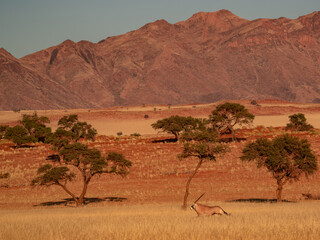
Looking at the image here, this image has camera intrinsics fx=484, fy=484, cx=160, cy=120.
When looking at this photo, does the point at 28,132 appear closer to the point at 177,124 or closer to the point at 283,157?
the point at 177,124

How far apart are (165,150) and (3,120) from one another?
90.6 metres

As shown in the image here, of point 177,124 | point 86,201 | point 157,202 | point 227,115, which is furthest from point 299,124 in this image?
point 86,201

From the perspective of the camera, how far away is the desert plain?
43.9ft

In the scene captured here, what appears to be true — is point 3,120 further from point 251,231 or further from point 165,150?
point 251,231

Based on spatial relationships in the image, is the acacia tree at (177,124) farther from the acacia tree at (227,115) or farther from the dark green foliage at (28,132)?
the dark green foliage at (28,132)

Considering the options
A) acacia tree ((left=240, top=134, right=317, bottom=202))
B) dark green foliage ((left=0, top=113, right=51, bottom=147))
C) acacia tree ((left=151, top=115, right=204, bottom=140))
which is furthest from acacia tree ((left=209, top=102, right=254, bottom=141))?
acacia tree ((left=240, top=134, right=317, bottom=202))

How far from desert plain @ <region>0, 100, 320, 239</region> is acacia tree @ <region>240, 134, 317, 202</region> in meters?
2.14

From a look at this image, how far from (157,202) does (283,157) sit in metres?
9.74

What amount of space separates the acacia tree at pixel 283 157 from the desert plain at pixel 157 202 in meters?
2.14

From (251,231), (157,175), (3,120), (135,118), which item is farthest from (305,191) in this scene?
(3,120)

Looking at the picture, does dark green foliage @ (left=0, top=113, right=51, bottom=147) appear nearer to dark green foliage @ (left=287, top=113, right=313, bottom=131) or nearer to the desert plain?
the desert plain

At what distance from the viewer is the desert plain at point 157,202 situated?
1337 centimetres

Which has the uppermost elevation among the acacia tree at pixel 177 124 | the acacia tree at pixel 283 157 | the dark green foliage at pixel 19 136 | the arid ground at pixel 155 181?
the acacia tree at pixel 177 124

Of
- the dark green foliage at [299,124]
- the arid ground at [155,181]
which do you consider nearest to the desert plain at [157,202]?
the arid ground at [155,181]
